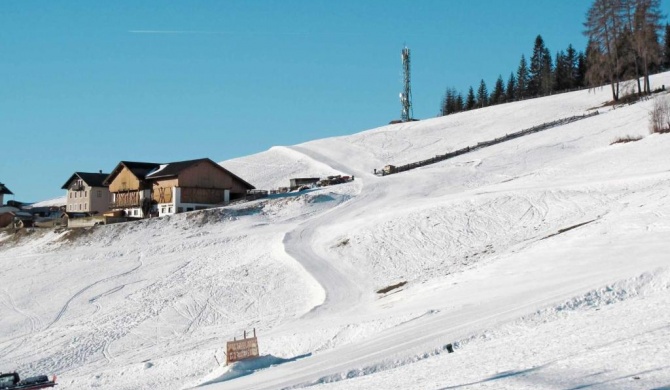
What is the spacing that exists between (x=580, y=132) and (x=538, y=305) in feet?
195

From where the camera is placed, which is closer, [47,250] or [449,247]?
[449,247]

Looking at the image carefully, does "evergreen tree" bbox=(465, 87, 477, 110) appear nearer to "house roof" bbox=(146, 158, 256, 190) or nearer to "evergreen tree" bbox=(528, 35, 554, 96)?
"evergreen tree" bbox=(528, 35, 554, 96)

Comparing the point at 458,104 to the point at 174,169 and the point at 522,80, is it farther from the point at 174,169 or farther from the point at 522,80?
the point at 174,169

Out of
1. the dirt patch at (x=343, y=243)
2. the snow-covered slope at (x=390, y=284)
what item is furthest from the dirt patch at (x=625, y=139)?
the dirt patch at (x=343, y=243)

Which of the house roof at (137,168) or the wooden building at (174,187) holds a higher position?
the house roof at (137,168)

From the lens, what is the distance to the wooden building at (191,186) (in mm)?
67375

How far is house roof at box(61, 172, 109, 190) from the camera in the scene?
81812mm

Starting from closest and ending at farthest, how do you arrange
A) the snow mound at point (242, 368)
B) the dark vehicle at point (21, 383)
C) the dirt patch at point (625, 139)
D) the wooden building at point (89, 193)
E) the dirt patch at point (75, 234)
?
1. the snow mound at point (242, 368)
2. the dark vehicle at point (21, 383)
3. the dirt patch at point (75, 234)
4. the dirt patch at point (625, 139)
5. the wooden building at point (89, 193)

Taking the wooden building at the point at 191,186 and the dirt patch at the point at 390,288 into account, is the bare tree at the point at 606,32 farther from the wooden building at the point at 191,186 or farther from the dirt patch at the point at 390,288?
the dirt patch at the point at 390,288

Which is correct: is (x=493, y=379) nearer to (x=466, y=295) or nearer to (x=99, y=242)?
(x=466, y=295)

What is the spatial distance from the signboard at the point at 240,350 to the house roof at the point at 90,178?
61.6 meters

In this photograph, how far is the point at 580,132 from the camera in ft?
248

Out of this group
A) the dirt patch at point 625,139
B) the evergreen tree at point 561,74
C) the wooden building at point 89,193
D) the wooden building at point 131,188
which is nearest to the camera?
the dirt patch at point 625,139

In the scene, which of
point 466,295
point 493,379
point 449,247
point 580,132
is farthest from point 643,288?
point 580,132
